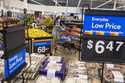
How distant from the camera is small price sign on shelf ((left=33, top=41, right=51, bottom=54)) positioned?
584 centimetres

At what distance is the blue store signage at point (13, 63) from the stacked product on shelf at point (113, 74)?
1.15m

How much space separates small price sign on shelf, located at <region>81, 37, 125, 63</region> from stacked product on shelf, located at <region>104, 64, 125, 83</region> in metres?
0.37

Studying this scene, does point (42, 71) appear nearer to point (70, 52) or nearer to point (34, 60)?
point (34, 60)

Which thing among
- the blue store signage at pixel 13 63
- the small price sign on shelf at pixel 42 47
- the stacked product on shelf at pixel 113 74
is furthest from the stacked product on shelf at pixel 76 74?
the small price sign on shelf at pixel 42 47

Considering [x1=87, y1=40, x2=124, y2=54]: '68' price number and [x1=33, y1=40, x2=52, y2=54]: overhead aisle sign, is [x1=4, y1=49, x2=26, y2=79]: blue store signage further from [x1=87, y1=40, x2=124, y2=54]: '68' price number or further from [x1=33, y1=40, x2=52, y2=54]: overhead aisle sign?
[x1=33, y1=40, x2=52, y2=54]: overhead aisle sign

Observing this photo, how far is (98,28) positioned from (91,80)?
2.98 feet

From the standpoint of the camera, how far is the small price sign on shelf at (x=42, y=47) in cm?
584

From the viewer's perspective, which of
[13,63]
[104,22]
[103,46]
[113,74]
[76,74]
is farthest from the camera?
[76,74]

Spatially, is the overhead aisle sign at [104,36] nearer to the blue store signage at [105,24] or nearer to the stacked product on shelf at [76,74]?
the blue store signage at [105,24]

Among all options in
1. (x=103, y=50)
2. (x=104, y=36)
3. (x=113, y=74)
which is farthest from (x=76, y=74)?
(x=104, y=36)

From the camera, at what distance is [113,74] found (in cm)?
358

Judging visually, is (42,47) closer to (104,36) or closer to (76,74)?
(76,74)

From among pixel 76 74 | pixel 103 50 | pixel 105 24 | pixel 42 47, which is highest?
pixel 105 24

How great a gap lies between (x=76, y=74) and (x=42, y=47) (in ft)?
7.41
